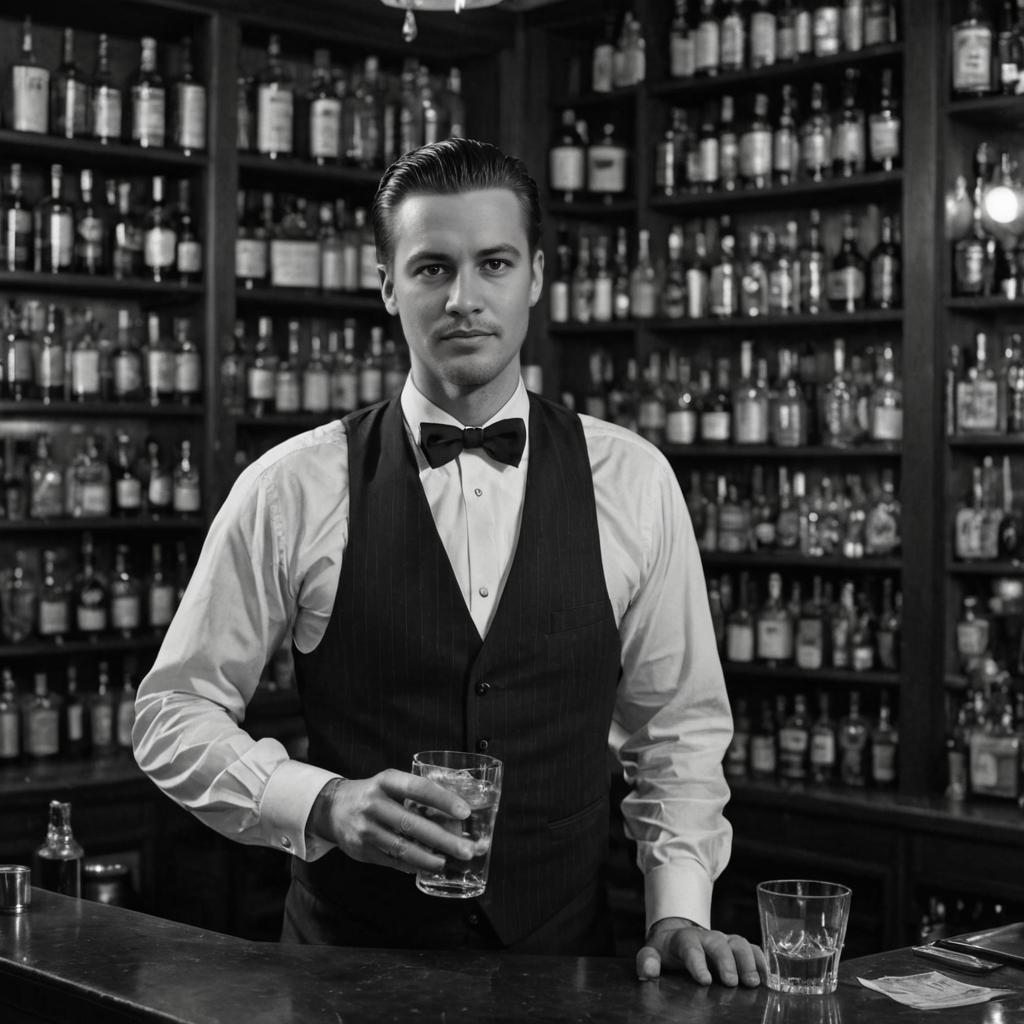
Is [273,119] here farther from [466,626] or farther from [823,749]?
[466,626]

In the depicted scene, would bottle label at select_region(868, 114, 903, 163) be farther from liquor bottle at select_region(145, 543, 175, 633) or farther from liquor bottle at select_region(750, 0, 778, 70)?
liquor bottle at select_region(145, 543, 175, 633)

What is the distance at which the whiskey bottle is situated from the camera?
4578 millimetres

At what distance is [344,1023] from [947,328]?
2925 millimetres

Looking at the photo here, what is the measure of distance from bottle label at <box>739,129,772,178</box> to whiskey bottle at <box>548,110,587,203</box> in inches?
21.8

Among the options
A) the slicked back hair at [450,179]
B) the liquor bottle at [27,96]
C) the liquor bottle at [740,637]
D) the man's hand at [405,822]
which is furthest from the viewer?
the liquor bottle at [740,637]

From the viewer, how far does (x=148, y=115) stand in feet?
13.4

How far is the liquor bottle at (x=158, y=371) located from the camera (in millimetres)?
4148

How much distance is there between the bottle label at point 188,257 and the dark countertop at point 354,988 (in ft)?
8.74

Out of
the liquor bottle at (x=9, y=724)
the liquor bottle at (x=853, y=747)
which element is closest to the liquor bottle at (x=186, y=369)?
the liquor bottle at (x=9, y=724)

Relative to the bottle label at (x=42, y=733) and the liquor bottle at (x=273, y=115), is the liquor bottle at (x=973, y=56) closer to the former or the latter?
the liquor bottle at (x=273, y=115)

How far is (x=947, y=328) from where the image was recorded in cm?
389

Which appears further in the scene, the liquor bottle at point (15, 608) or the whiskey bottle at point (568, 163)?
the whiskey bottle at point (568, 163)

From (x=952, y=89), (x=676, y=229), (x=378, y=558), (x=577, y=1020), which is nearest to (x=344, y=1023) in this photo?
(x=577, y=1020)

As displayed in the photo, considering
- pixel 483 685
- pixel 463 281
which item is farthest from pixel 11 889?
pixel 463 281
